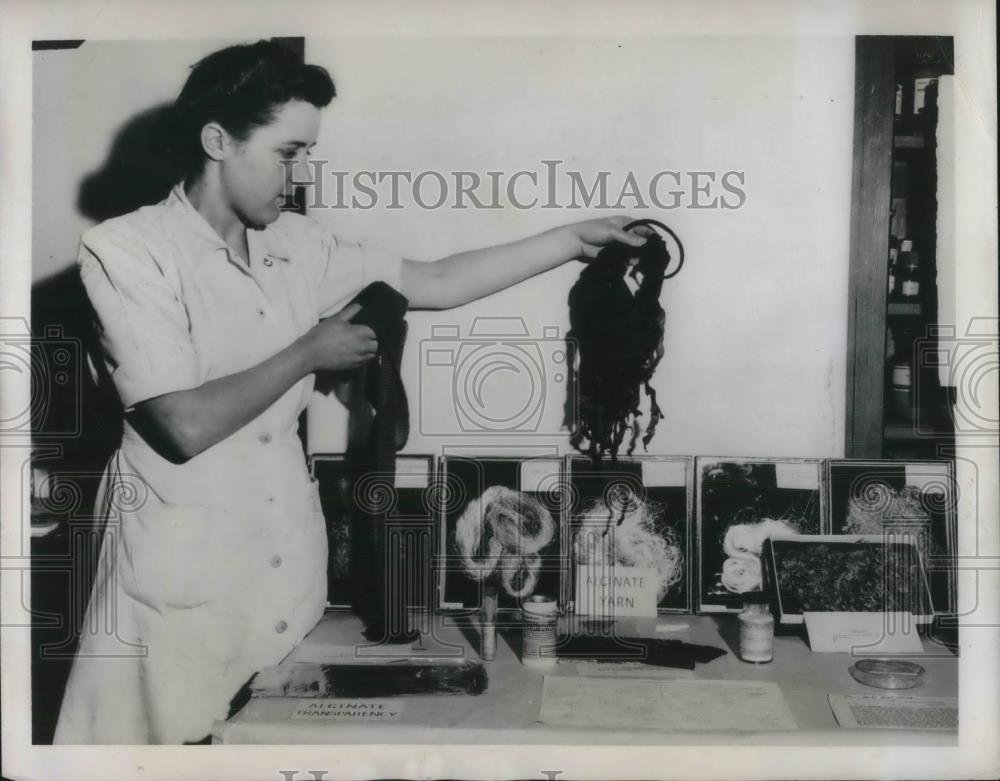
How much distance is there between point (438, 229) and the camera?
2.30 meters

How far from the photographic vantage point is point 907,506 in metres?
2.32

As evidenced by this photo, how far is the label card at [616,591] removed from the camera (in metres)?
2.31

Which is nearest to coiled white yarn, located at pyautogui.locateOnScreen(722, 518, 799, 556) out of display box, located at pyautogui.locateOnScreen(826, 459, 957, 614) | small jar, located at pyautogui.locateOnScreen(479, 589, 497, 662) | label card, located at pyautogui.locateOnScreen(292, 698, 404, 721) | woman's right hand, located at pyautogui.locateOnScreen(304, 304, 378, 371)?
display box, located at pyautogui.locateOnScreen(826, 459, 957, 614)

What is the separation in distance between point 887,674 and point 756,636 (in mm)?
297

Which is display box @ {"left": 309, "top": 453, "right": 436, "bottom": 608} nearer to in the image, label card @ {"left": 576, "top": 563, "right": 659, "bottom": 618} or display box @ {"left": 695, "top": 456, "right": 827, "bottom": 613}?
label card @ {"left": 576, "top": 563, "right": 659, "bottom": 618}

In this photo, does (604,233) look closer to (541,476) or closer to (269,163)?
(541,476)

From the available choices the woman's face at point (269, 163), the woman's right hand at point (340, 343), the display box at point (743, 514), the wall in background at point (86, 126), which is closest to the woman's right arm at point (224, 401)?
the woman's right hand at point (340, 343)

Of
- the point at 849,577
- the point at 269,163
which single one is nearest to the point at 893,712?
the point at 849,577

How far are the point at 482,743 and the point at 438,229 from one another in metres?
1.24

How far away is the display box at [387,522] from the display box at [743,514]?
69cm

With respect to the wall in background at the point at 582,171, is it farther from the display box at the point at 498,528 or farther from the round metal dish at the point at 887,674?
the round metal dish at the point at 887,674

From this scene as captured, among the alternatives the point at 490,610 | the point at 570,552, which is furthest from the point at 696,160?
the point at 490,610

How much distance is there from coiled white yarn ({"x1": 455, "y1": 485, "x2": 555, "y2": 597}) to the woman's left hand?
653 mm

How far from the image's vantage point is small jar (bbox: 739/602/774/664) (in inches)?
84.0
